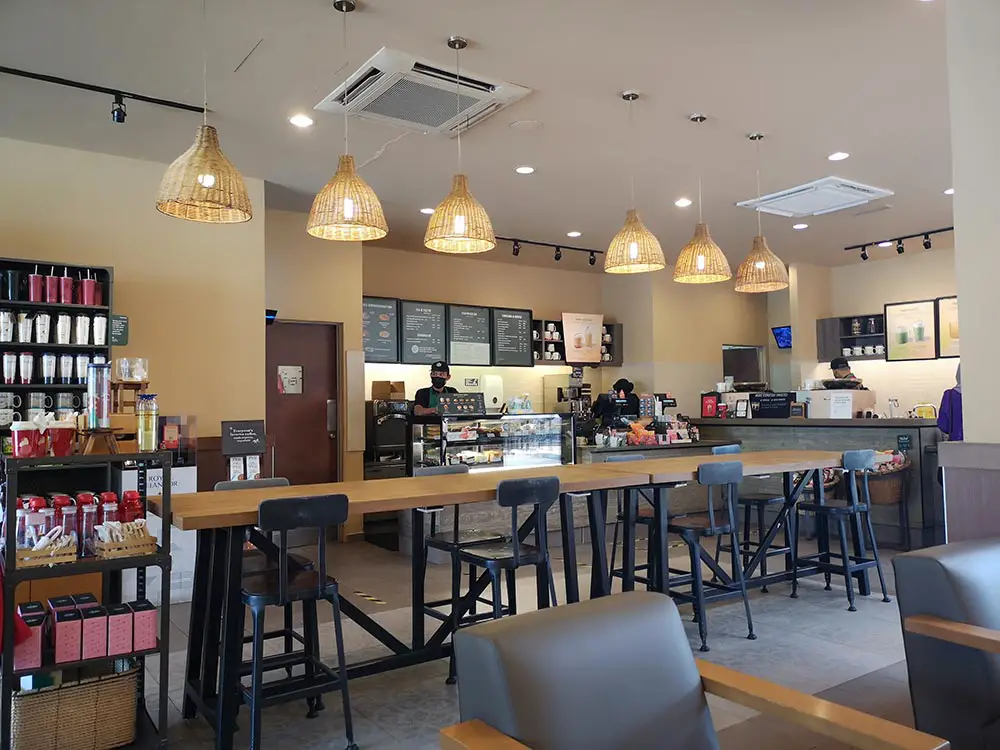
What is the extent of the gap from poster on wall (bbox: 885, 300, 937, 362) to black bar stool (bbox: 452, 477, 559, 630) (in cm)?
765

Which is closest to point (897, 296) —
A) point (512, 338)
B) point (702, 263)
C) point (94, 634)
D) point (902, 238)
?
point (902, 238)

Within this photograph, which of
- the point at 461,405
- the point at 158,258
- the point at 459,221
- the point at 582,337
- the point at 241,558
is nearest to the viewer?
the point at 241,558

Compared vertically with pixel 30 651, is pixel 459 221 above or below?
above

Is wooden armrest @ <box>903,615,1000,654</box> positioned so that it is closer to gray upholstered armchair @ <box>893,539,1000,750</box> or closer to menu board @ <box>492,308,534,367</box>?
gray upholstered armchair @ <box>893,539,1000,750</box>

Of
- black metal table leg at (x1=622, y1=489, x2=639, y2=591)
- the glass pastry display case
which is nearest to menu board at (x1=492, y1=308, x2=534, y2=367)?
the glass pastry display case

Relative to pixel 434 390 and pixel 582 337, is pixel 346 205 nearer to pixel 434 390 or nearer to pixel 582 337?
pixel 434 390

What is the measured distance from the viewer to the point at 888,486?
20.8 feet

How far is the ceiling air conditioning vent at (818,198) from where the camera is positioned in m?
6.22

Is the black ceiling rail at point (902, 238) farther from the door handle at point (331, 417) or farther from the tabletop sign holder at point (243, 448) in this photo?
the tabletop sign holder at point (243, 448)

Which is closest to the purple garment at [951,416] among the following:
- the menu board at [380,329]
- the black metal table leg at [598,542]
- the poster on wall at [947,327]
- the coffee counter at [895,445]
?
the coffee counter at [895,445]

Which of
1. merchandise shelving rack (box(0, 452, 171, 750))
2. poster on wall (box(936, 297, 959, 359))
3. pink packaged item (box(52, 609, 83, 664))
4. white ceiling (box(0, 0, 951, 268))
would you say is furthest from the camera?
poster on wall (box(936, 297, 959, 359))

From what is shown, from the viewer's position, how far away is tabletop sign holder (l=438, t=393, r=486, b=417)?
6.51 m

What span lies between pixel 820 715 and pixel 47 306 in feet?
16.9

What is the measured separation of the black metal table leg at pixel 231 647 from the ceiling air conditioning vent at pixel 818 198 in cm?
529
